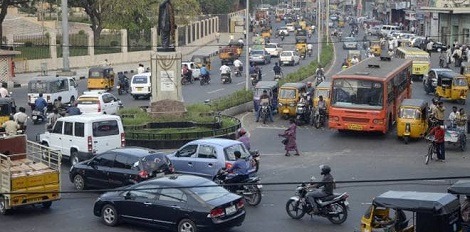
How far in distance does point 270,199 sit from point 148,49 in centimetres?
5161

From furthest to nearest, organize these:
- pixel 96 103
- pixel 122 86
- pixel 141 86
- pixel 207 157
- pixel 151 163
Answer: pixel 122 86, pixel 141 86, pixel 96 103, pixel 207 157, pixel 151 163

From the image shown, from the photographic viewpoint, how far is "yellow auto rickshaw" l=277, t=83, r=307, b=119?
35.8 metres

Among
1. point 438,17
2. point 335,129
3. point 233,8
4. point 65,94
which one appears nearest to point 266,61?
point 438,17

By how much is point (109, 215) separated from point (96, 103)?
16.2m

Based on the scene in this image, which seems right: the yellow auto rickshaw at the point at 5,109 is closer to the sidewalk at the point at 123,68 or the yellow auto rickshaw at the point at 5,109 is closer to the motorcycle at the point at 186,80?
the sidewalk at the point at 123,68

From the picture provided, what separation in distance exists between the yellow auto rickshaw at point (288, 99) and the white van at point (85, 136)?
11915mm

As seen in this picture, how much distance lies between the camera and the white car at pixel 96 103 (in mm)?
33719

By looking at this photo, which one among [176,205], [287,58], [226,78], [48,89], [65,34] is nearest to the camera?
[176,205]

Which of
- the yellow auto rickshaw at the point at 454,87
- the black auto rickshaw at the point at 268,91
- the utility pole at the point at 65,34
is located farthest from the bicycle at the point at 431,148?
the utility pole at the point at 65,34

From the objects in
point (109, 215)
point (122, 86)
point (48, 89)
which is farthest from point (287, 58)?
point (109, 215)

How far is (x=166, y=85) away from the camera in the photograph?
3130 centimetres

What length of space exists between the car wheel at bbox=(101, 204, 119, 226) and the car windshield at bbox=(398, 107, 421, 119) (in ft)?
47.2

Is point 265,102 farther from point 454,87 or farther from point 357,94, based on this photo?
point 454,87

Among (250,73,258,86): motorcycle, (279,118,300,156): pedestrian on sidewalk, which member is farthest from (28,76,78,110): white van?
(250,73,258,86): motorcycle
